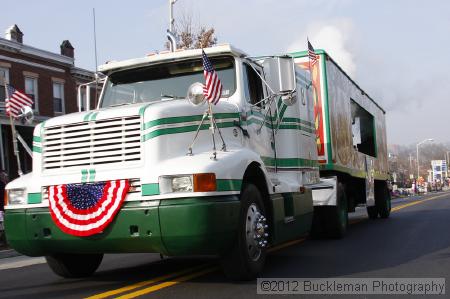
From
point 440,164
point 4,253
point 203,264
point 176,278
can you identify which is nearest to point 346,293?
point 176,278

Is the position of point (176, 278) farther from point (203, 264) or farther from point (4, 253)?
point (4, 253)

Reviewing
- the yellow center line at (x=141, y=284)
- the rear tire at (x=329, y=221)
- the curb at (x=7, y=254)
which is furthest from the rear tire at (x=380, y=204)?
the yellow center line at (x=141, y=284)

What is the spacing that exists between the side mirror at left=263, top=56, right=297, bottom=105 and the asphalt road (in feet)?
7.26

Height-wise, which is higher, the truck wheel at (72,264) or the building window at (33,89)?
the building window at (33,89)

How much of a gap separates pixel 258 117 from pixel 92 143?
225 cm

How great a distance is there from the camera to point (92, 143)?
5949 mm

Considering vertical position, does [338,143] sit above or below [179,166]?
above

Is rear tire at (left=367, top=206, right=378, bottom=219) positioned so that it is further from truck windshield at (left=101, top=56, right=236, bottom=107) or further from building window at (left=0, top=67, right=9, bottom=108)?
building window at (left=0, top=67, right=9, bottom=108)

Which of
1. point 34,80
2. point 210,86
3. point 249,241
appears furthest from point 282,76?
point 34,80

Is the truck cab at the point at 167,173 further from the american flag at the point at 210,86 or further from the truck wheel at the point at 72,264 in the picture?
the american flag at the point at 210,86

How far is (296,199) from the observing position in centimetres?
770

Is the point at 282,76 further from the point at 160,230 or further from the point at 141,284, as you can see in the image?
the point at 141,284

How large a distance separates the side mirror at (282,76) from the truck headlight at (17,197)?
10.8ft

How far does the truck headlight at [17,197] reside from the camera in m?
6.05
